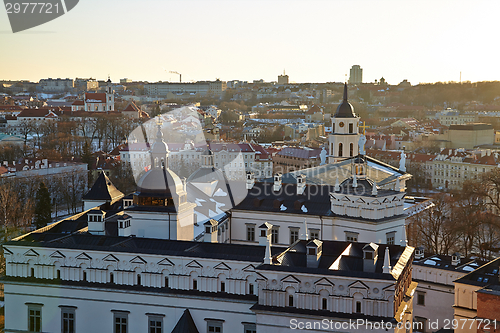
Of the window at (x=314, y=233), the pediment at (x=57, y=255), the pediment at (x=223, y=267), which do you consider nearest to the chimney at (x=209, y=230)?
the pediment at (x=223, y=267)

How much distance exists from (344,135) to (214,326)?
23703 millimetres

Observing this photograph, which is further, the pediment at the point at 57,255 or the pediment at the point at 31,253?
the pediment at the point at 31,253

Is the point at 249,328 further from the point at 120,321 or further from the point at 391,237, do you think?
the point at 391,237

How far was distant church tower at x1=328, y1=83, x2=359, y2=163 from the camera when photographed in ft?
141

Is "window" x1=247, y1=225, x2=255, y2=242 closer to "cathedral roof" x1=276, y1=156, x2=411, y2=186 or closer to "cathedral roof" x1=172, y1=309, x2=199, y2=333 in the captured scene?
"cathedral roof" x1=276, y1=156, x2=411, y2=186

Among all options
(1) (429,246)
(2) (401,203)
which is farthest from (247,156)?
(2) (401,203)

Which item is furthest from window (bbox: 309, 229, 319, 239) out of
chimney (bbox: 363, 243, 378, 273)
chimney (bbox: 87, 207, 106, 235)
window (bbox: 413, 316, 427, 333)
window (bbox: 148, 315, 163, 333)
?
window (bbox: 148, 315, 163, 333)

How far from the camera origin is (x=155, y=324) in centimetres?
2291

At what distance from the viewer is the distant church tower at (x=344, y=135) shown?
43.0 metres

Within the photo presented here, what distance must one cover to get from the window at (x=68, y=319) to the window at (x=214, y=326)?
5661 mm

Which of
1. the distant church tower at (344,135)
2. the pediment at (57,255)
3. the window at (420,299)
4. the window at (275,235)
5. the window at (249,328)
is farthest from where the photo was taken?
the distant church tower at (344,135)

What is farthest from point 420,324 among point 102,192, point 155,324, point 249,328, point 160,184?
point 102,192

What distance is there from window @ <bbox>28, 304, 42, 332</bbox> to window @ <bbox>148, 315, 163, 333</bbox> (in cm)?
477

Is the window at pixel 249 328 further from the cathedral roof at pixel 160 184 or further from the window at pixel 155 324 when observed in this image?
the cathedral roof at pixel 160 184
